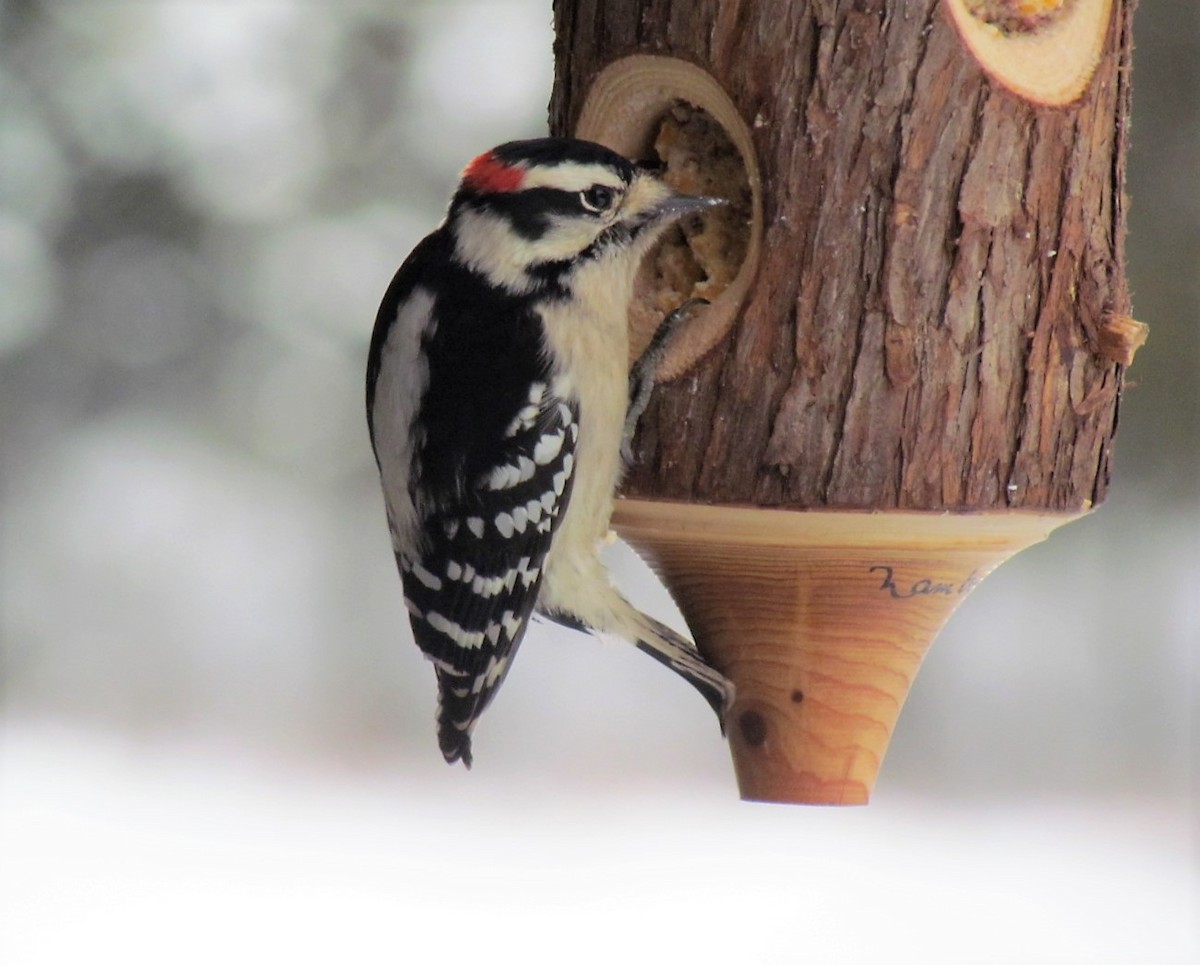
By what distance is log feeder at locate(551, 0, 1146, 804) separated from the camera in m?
1.70

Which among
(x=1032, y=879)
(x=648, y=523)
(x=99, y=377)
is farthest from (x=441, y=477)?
(x=1032, y=879)

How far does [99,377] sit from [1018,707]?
→ 2.84 meters

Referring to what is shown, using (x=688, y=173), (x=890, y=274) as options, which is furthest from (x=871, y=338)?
(x=688, y=173)

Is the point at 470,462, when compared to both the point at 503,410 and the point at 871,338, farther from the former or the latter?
the point at 871,338

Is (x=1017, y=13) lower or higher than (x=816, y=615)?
higher

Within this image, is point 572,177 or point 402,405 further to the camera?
point 402,405

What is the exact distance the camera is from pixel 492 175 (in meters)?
1.77

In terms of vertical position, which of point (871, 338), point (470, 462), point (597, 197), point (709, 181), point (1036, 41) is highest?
point (1036, 41)

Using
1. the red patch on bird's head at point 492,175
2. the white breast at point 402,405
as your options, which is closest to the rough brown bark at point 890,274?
the red patch on bird's head at point 492,175

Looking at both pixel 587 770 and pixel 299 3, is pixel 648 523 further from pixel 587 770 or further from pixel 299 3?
pixel 587 770

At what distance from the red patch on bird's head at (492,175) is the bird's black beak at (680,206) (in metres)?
0.16

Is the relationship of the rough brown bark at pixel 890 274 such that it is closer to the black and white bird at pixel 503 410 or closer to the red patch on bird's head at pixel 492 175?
the black and white bird at pixel 503 410
